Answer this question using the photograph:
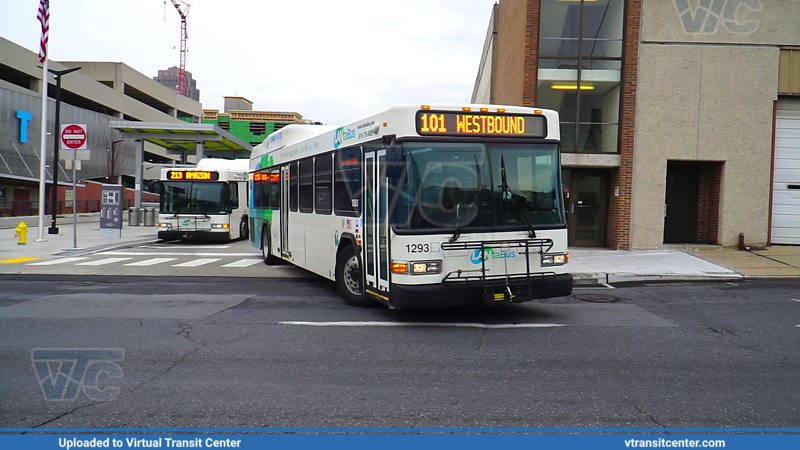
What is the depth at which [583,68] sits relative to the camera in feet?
57.6

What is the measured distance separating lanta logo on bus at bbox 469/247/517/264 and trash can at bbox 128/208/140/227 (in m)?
26.8

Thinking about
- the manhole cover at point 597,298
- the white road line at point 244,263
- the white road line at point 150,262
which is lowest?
the white road line at point 150,262

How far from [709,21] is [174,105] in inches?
2872

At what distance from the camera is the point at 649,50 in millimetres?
17031

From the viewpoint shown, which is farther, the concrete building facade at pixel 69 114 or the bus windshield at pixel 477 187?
the concrete building facade at pixel 69 114

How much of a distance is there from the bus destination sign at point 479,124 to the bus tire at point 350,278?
220 centimetres

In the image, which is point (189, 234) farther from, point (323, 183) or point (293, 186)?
point (323, 183)

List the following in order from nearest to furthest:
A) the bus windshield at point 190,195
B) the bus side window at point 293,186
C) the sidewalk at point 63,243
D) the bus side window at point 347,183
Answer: the bus side window at point 347,183 < the bus side window at point 293,186 < the sidewalk at point 63,243 < the bus windshield at point 190,195

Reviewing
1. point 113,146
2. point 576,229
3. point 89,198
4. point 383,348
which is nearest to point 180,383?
point 383,348

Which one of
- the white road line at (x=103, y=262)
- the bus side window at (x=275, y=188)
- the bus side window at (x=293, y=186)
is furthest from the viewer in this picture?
the white road line at (x=103, y=262)

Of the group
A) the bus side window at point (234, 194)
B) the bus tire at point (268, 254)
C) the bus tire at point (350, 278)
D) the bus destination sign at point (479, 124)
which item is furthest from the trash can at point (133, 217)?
the bus destination sign at point (479, 124)

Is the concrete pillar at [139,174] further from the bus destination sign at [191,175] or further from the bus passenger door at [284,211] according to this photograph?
the bus passenger door at [284,211]

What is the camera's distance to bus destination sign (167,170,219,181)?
21317mm

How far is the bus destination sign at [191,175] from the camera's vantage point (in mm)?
21317
